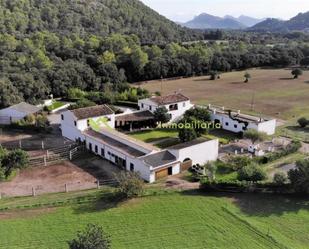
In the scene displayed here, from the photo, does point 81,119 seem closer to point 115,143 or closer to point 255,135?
point 115,143

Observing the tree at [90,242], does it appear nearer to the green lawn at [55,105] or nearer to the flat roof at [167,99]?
the flat roof at [167,99]

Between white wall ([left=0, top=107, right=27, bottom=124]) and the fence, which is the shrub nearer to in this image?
the fence

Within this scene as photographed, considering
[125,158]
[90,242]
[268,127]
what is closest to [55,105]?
[125,158]

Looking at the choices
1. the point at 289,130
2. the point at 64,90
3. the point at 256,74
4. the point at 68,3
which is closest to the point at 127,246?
the point at 289,130

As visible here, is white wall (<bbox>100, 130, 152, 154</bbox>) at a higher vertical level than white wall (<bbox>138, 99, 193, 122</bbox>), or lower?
lower

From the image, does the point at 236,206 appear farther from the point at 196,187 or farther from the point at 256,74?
the point at 256,74

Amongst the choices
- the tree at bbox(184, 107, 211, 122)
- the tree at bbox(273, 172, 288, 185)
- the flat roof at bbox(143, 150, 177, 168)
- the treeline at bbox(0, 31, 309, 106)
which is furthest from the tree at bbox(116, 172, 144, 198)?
the treeline at bbox(0, 31, 309, 106)
